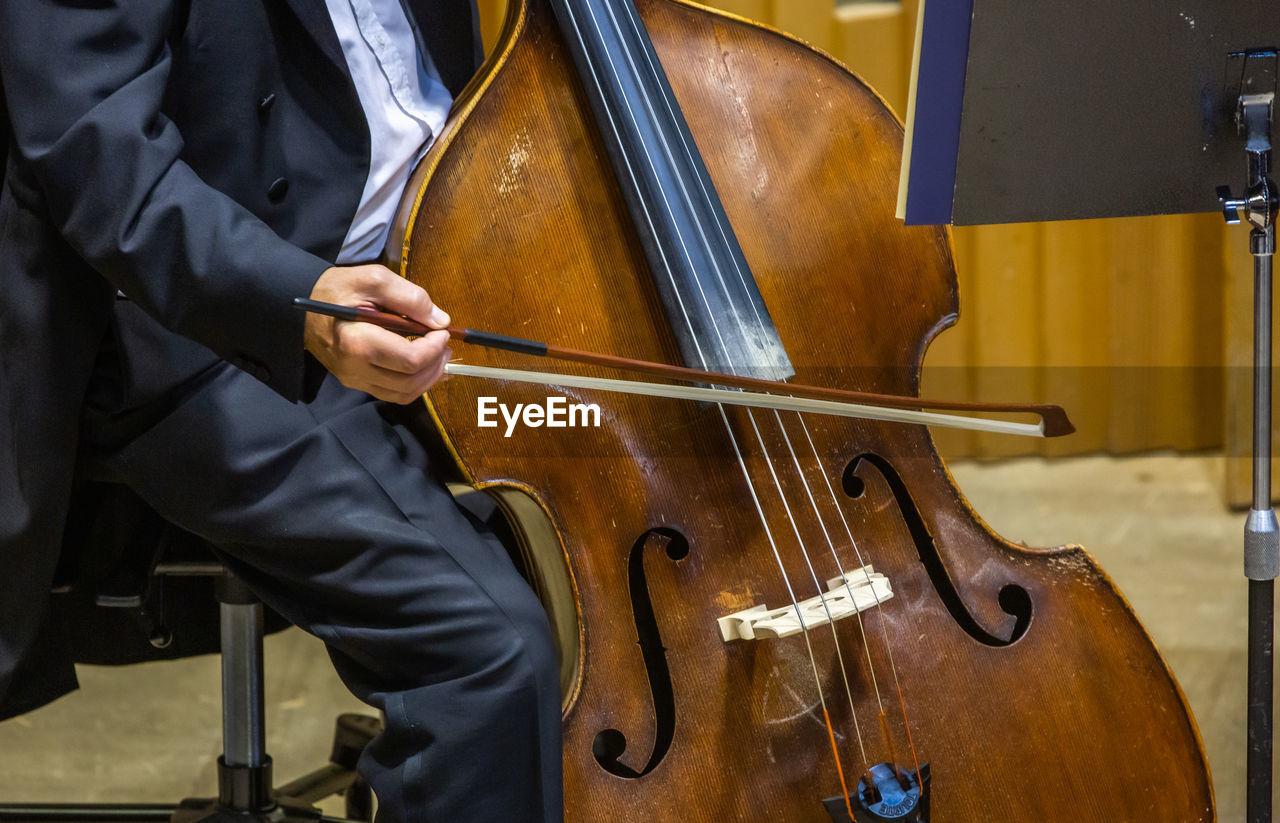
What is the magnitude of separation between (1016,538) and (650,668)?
1.41m

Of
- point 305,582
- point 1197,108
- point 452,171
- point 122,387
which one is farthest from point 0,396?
point 1197,108

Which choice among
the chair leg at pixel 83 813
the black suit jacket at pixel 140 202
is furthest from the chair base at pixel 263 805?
the black suit jacket at pixel 140 202

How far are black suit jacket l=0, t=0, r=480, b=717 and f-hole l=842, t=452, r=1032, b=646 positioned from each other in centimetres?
41

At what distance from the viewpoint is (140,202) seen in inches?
28.8

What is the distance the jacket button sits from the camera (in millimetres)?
853

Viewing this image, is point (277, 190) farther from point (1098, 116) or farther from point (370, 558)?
point (1098, 116)

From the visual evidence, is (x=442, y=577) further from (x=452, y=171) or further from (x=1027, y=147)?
(x=1027, y=147)

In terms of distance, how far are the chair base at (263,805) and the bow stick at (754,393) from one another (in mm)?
485

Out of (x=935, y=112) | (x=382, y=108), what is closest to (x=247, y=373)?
(x=382, y=108)

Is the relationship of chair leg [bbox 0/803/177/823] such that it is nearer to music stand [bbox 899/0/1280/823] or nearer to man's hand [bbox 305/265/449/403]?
man's hand [bbox 305/265/449/403]

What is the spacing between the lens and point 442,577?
2.56 ft

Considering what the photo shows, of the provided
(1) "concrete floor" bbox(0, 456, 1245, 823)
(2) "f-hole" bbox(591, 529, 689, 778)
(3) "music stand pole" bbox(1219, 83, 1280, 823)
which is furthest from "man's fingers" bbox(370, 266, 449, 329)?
(1) "concrete floor" bbox(0, 456, 1245, 823)

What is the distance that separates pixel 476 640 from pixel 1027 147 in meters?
0.49

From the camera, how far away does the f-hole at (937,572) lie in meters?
0.86
